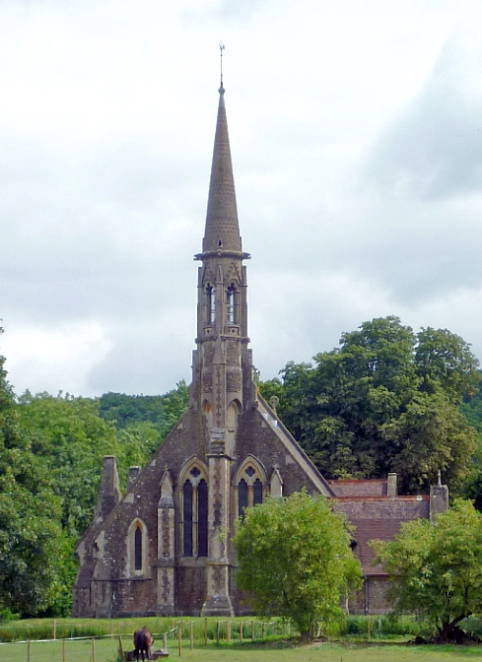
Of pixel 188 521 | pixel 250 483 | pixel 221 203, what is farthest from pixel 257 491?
pixel 221 203

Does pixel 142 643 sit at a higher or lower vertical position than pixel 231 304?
lower

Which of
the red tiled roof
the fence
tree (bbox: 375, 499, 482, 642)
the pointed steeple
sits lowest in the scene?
the fence

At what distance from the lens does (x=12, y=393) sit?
224 ft

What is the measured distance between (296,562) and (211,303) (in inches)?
881

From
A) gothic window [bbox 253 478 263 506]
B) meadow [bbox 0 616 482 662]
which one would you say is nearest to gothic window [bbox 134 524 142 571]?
gothic window [bbox 253 478 263 506]

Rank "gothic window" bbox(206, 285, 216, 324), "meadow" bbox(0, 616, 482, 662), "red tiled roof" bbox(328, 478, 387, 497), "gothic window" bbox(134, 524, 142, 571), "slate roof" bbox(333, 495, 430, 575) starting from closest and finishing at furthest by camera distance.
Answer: "meadow" bbox(0, 616, 482, 662) < "slate roof" bbox(333, 495, 430, 575) < "gothic window" bbox(134, 524, 142, 571) < "gothic window" bbox(206, 285, 216, 324) < "red tiled roof" bbox(328, 478, 387, 497)

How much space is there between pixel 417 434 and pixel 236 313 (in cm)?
1682

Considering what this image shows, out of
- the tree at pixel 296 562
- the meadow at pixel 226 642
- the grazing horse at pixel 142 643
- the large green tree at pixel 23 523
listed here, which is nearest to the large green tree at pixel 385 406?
the meadow at pixel 226 642

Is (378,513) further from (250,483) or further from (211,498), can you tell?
(211,498)

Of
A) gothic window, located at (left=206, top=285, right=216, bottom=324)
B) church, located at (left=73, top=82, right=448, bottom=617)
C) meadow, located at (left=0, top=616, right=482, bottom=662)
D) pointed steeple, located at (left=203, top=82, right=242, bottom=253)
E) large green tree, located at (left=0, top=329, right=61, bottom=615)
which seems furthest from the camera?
→ pointed steeple, located at (left=203, top=82, right=242, bottom=253)

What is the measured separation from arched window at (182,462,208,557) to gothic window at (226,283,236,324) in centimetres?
813

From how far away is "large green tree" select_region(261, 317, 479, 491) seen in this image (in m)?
91.9

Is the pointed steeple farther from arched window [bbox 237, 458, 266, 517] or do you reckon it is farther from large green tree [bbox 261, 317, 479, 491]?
large green tree [bbox 261, 317, 479, 491]

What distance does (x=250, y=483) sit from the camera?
259ft
